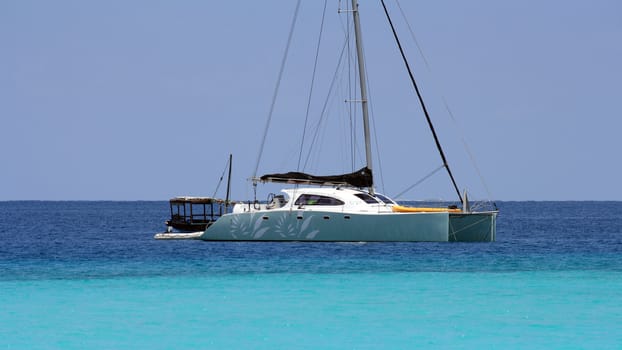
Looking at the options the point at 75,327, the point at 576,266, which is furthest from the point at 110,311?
the point at 576,266

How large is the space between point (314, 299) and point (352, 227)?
1695cm

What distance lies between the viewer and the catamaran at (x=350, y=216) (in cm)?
4244

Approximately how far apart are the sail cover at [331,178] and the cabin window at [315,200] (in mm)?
1903

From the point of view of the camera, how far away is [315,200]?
4384cm

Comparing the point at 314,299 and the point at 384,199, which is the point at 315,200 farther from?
the point at 314,299

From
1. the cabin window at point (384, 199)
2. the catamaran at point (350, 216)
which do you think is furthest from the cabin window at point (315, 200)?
the cabin window at point (384, 199)

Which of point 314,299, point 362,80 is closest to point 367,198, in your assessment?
point 362,80

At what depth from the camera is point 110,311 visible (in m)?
23.4

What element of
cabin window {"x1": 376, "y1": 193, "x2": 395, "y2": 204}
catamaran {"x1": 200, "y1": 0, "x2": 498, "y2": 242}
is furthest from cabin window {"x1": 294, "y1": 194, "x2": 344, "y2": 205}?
cabin window {"x1": 376, "y1": 193, "x2": 395, "y2": 204}

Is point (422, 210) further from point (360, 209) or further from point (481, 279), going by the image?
point (481, 279)

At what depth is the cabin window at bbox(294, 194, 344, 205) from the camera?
43.4m

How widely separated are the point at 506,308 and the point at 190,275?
1229cm

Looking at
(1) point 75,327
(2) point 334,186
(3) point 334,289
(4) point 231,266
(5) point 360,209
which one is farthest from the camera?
(2) point 334,186

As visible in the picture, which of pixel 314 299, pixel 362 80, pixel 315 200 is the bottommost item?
pixel 314 299
